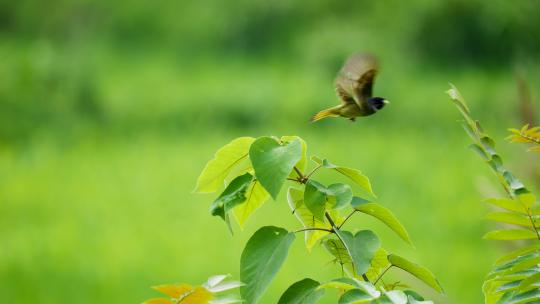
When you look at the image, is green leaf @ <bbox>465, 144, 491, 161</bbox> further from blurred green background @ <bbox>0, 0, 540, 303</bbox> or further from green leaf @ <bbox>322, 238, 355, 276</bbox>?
blurred green background @ <bbox>0, 0, 540, 303</bbox>

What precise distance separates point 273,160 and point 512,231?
0.23 metres

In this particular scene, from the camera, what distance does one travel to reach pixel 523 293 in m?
0.55

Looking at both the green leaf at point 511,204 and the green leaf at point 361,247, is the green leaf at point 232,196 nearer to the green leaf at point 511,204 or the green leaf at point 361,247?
the green leaf at point 361,247

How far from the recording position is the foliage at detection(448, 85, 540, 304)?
0.55m

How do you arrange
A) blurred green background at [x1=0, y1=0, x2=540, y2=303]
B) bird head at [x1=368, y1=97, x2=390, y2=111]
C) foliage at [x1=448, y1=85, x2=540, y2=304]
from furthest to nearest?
blurred green background at [x1=0, y1=0, x2=540, y2=303] → bird head at [x1=368, y1=97, x2=390, y2=111] → foliage at [x1=448, y1=85, x2=540, y2=304]

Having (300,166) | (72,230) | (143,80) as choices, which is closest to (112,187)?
(72,230)

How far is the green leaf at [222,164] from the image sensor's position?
1.86ft

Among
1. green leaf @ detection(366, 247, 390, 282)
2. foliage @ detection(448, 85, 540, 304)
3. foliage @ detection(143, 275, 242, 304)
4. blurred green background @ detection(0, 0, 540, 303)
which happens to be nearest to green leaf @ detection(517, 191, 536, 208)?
foliage @ detection(448, 85, 540, 304)

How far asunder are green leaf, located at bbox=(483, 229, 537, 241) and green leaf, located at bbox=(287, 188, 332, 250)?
0.13m

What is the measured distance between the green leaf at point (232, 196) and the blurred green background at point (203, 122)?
6.99ft

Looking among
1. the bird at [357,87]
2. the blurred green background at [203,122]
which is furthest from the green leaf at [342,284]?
the blurred green background at [203,122]

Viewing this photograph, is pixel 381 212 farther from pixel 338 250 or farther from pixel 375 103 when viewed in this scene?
pixel 375 103

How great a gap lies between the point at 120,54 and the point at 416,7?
1960 millimetres

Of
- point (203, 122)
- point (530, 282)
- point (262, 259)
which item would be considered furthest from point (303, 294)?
point (203, 122)
